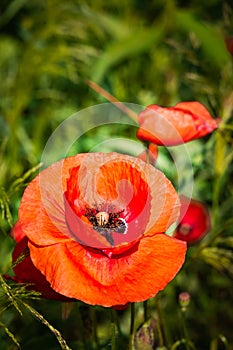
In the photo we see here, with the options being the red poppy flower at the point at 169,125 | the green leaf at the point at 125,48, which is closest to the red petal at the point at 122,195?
the red poppy flower at the point at 169,125

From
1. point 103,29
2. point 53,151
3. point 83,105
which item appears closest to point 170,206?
point 53,151

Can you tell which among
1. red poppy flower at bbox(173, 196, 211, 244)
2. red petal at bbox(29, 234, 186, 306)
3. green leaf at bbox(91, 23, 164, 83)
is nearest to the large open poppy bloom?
red petal at bbox(29, 234, 186, 306)

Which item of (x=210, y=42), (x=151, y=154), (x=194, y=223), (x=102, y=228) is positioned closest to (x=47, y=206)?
(x=102, y=228)

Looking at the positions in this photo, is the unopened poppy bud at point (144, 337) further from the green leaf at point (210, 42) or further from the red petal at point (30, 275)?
the green leaf at point (210, 42)

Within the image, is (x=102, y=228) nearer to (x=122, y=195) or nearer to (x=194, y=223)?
(x=122, y=195)

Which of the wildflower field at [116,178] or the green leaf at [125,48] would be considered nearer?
the wildflower field at [116,178]

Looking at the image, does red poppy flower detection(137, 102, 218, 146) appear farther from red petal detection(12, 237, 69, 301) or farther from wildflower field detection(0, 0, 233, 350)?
red petal detection(12, 237, 69, 301)

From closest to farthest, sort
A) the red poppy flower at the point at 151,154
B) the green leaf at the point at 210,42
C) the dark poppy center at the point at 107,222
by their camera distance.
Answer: the dark poppy center at the point at 107,222, the red poppy flower at the point at 151,154, the green leaf at the point at 210,42

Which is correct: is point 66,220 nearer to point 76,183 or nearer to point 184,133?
point 76,183
